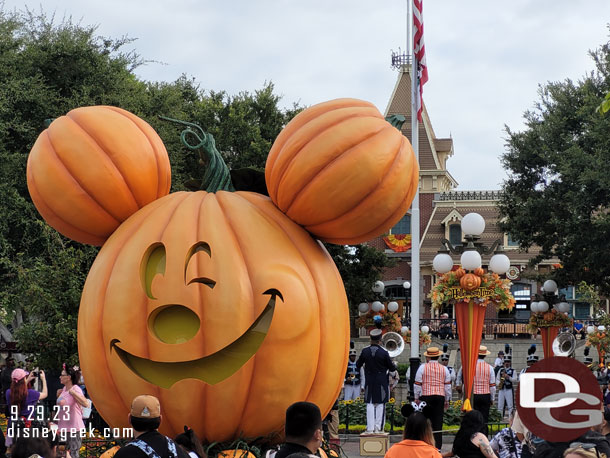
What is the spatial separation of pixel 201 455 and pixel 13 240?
57.5ft

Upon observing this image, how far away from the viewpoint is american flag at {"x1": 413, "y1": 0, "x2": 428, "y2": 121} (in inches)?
682

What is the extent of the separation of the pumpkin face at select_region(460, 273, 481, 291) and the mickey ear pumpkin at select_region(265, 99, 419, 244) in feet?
24.9

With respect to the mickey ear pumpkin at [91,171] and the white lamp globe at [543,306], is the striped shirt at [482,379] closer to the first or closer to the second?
the mickey ear pumpkin at [91,171]

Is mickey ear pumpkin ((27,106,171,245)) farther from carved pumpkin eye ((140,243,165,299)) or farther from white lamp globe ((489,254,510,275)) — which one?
white lamp globe ((489,254,510,275))

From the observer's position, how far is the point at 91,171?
6.54 meters

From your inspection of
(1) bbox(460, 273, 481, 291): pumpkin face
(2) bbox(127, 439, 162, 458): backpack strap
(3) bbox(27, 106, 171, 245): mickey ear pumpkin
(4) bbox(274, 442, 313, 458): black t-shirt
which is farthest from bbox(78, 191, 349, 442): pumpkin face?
(1) bbox(460, 273, 481, 291): pumpkin face

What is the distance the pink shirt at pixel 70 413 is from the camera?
10.0 metres

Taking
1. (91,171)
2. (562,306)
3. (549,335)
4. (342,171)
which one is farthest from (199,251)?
(549,335)

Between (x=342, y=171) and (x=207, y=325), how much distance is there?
4.52 feet

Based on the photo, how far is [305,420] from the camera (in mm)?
4551

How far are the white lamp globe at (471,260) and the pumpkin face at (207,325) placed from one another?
8148 millimetres

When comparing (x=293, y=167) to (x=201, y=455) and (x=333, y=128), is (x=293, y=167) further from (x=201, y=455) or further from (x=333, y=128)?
(x=201, y=455)

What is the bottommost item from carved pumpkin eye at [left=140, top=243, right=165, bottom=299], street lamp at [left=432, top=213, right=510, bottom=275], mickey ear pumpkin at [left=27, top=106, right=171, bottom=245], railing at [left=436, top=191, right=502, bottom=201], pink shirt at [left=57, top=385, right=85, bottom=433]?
pink shirt at [left=57, top=385, right=85, bottom=433]

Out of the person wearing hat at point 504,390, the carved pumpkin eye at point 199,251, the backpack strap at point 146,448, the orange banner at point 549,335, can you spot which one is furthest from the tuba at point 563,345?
the backpack strap at point 146,448
